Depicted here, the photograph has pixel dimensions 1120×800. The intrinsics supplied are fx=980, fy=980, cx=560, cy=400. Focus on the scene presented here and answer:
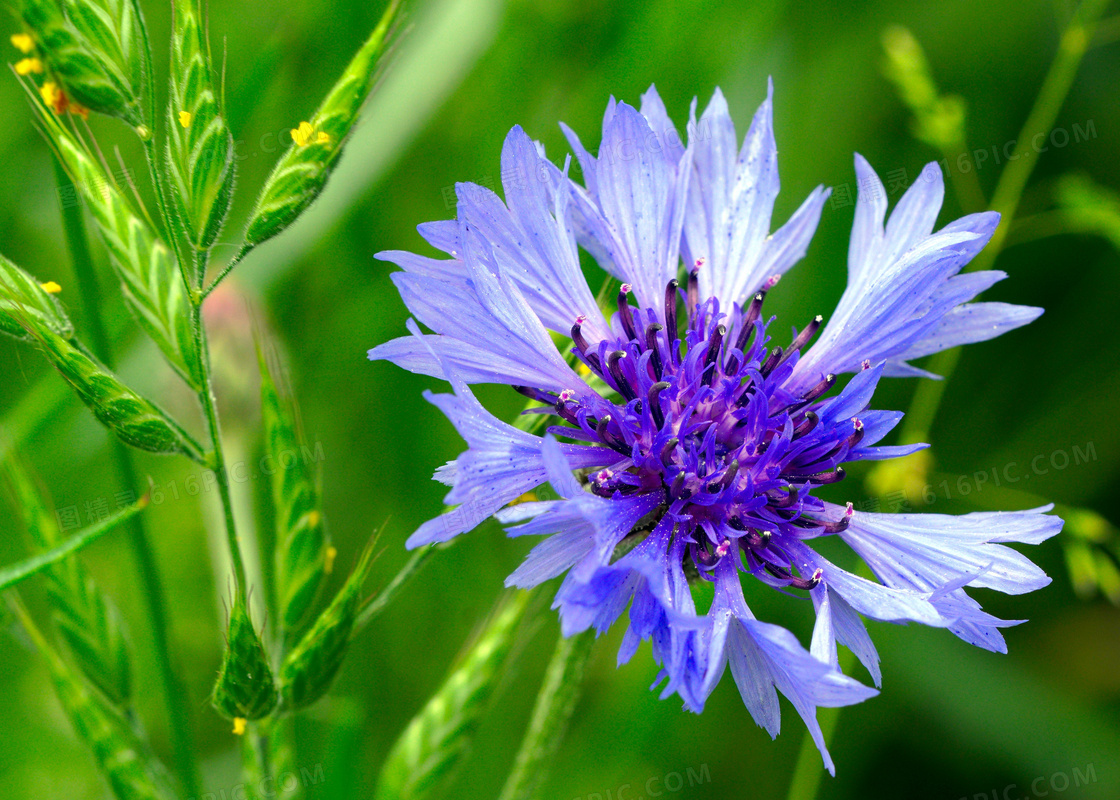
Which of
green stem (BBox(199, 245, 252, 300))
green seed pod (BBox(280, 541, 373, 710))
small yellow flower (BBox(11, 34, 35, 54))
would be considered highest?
small yellow flower (BBox(11, 34, 35, 54))

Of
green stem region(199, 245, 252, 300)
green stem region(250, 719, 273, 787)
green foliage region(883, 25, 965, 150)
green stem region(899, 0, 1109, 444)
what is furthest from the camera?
green stem region(899, 0, 1109, 444)

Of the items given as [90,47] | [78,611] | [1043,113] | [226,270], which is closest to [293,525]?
[78,611]

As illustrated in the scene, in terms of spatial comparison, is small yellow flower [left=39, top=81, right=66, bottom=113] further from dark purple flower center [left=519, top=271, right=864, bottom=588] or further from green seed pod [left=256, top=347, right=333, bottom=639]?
dark purple flower center [left=519, top=271, right=864, bottom=588]

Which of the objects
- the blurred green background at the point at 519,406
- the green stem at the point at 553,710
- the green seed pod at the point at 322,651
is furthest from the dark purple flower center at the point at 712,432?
the blurred green background at the point at 519,406

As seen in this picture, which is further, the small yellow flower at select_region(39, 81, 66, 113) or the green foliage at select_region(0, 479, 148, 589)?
the small yellow flower at select_region(39, 81, 66, 113)

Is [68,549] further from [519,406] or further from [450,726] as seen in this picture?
[519,406]

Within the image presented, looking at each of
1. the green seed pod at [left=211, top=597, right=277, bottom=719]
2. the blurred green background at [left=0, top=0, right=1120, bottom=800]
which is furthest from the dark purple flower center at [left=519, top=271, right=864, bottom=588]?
the blurred green background at [left=0, top=0, right=1120, bottom=800]

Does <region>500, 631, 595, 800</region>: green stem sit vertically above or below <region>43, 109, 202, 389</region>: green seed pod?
below
